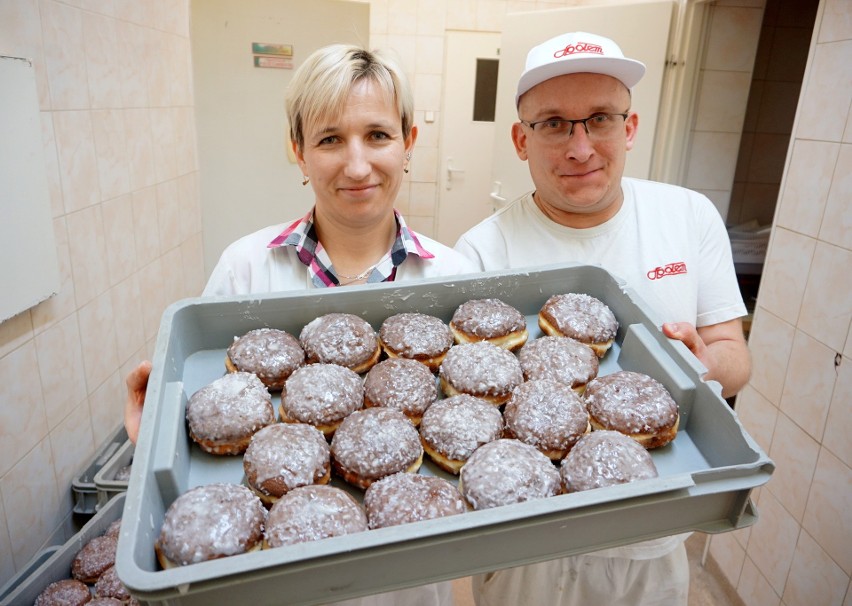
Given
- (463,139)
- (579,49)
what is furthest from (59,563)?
(463,139)

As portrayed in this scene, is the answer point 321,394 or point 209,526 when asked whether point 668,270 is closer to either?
point 321,394

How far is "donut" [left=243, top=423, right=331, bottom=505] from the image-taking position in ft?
2.87

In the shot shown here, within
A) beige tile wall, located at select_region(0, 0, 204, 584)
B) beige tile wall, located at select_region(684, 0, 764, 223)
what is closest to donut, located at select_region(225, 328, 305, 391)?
beige tile wall, located at select_region(0, 0, 204, 584)

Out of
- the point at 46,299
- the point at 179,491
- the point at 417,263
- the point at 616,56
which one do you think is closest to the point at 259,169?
the point at 46,299

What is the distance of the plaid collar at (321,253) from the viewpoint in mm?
1323

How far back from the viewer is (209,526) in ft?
2.44

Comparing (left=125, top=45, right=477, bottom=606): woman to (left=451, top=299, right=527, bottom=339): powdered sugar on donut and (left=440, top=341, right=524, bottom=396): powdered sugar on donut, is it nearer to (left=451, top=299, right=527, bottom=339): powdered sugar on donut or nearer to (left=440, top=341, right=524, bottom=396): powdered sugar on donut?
(left=451, top=299, right=527, bottom=339): powdered sugar on donut

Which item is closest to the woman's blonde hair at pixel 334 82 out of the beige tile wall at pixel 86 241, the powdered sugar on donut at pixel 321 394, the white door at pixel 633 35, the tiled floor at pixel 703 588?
the powdered sugar on donut at pixel 321 394

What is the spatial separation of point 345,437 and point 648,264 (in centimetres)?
81

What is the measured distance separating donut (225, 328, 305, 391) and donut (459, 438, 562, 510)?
1.32 ft

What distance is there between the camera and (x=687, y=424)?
1.01 m

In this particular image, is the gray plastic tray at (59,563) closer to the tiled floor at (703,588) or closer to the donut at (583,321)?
the tiled floor at (703,588)

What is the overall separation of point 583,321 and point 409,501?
1.81 feet

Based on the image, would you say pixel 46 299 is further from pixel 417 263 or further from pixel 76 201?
pixel 417 263
